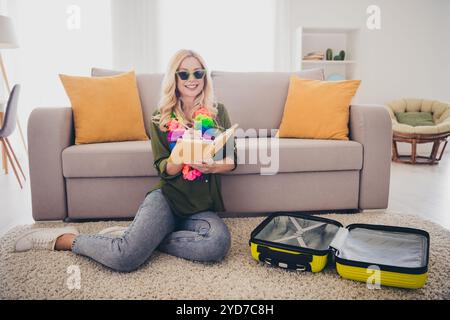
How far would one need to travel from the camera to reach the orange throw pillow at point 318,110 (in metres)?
2.40

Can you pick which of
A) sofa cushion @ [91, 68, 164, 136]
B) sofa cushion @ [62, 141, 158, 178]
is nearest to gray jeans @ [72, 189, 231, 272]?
sofa cushion @ [62, 141, 158, 178]

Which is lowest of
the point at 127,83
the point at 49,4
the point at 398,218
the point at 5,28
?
the point at 398,218

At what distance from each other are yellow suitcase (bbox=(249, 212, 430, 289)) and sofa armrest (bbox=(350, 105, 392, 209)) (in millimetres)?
602

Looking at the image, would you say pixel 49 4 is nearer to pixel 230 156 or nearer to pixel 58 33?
pixel 58 33

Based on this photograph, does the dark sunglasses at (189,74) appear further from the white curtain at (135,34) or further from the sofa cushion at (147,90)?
the white curtain at (135,34)

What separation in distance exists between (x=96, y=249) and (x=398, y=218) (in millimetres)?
1654

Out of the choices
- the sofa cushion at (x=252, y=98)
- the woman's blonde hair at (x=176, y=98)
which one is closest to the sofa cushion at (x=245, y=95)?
the sofa cushion at (x=252, y=98)

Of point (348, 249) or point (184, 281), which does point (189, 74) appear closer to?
point (184, 281)

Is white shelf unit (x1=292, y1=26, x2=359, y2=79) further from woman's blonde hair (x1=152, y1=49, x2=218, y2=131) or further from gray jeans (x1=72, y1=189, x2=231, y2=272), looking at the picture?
gray jeans (x1=72, y1=189, x2=231, y2=272)

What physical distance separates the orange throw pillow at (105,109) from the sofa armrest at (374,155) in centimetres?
137

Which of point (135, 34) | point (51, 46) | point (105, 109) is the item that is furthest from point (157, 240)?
point (51, 46)

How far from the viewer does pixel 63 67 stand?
4543mm

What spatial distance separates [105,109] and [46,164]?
0.48m
